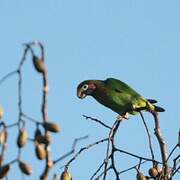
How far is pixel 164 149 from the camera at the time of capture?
4.51 meters

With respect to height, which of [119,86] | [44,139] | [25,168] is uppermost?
[119,86]

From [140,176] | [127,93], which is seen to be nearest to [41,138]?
[140,176]

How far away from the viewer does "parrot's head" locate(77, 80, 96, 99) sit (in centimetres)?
784

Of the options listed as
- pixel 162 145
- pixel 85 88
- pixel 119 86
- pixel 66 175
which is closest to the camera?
pixel 66 175

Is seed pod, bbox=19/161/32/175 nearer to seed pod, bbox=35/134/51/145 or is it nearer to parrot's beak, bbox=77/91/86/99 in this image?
seed pod, bbox=35/134/51/145

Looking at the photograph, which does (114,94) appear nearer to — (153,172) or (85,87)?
(85,87)

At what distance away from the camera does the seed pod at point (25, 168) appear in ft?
9.95

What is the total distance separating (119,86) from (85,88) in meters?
0.50

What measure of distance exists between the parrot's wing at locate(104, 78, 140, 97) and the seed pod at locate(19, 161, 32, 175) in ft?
16.5

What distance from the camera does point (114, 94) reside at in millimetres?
8094

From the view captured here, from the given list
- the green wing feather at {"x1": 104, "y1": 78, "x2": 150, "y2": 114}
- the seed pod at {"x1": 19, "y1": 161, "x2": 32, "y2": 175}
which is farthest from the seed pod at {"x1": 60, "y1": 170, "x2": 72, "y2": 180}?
the green wing feather at {"x1": 104, "y1": 78, "x2": 150, "y2": 114}

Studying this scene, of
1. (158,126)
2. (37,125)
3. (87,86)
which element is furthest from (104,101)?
(37,125)

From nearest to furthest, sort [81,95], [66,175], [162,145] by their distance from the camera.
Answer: [66,175], [162,145], [81,95]

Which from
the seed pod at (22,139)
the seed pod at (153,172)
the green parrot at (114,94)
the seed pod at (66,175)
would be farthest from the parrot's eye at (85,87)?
the seed pod at (22,139)
